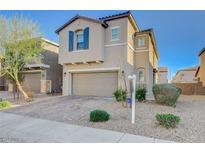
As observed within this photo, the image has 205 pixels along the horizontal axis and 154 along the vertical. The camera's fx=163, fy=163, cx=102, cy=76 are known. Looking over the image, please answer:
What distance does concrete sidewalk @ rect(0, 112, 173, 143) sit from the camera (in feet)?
17.2

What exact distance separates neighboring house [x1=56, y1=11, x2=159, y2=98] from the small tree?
277 centimetres

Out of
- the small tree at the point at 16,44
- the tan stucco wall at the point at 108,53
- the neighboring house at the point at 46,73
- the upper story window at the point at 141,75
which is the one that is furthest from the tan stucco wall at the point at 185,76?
the small tree at the point at 16,44

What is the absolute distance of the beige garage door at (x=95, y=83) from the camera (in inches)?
559

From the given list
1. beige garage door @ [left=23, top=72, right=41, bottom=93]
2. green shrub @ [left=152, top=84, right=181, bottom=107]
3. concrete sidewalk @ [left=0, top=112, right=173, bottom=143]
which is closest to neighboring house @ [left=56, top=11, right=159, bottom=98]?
green shrub @ [left=152, top=84, right=181, bottom=107]

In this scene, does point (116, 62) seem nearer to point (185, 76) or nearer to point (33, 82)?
point (33, 82)

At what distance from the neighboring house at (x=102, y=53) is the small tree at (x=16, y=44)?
2768 mm

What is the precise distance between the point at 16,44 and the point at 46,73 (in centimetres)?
549

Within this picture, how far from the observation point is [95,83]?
49.0 feet

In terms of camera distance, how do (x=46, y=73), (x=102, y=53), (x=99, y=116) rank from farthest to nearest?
(x=46, y=73)
(x=102, y=53)
(x=99, y=116)

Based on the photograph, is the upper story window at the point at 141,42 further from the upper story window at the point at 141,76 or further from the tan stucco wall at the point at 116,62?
the tan stucco wall at the point at 116,62

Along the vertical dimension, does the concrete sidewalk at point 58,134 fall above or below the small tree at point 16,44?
below

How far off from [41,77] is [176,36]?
14.2m

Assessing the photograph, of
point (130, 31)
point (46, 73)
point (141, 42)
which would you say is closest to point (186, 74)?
point (141, 42)
